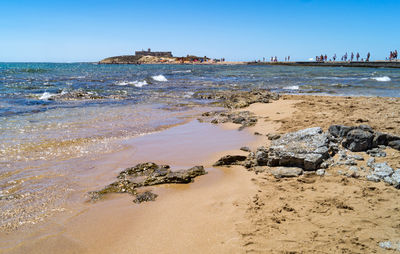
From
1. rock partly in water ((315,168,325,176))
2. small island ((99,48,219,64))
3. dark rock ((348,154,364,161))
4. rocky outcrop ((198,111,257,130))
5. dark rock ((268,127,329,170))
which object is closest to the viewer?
rock partly in water ((315,168,325,176))

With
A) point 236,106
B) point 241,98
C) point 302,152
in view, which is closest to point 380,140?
point 302,152

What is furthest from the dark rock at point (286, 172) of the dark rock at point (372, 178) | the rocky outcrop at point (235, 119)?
the rocky outcrop at point (235, 119)

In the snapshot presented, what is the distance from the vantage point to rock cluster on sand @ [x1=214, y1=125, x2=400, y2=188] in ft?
16.1

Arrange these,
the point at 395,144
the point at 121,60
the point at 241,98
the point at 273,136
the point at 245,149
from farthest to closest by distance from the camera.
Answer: the point at 121,60, the point at 241,98, the point at 273,136, the point at 245,149, the point at 395,144

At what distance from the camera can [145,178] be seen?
5117mm

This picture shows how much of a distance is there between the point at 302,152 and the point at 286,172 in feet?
1.99

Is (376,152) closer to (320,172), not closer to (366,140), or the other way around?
(366,140)

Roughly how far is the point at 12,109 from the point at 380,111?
15401 millimetres

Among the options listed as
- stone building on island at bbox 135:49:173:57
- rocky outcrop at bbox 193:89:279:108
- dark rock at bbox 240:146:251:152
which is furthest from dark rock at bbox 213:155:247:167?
stone building on island at bbox 135:49:173:57

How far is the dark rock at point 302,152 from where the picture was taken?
5.11m

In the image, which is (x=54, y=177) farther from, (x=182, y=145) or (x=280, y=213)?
(x=280, y=213)

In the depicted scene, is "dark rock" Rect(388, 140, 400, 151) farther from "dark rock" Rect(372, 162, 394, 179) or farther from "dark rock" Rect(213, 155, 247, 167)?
"dark rock" Rect(213, 155, 247, 167)

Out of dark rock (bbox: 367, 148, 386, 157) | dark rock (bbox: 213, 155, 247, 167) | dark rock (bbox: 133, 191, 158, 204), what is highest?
dark rock (bbox: 367, 148, 386, 157)

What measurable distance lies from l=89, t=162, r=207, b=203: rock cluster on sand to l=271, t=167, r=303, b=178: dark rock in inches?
53.5
